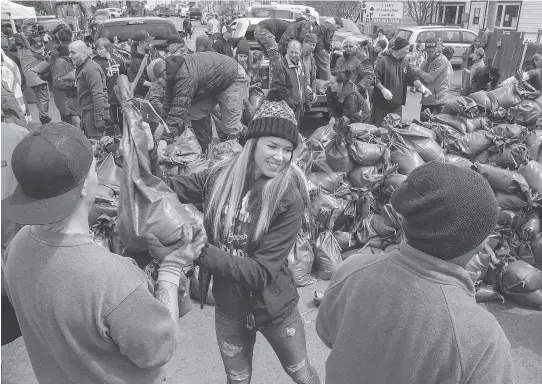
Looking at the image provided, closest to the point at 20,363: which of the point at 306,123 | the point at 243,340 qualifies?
the point at 243,340

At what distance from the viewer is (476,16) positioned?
24656 mm

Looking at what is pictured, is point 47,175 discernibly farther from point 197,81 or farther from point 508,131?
point 508,131

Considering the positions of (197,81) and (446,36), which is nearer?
(197,81)

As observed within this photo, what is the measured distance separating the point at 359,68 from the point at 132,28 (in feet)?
20.4

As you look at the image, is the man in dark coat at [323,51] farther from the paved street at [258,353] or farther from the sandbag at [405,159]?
the paved street at [258,353]

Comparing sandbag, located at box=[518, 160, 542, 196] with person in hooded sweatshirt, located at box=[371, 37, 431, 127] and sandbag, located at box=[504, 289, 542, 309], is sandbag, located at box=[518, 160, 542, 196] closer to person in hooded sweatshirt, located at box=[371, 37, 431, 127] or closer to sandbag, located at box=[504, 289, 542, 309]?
sandbag, located at box=[504, 289, 542, 309]

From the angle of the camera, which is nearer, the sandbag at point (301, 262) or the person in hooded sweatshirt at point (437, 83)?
the sandbag at point (301, 262)

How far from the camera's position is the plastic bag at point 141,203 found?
1.60m

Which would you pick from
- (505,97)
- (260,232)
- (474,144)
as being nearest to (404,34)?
(505,97)

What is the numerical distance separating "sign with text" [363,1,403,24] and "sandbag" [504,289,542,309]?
16429 millimetres

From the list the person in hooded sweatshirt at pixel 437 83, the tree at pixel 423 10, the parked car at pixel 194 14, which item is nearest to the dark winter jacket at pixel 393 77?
the person in hooded sweatshirt at pixel 437 83

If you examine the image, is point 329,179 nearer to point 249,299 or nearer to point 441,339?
point 249,299

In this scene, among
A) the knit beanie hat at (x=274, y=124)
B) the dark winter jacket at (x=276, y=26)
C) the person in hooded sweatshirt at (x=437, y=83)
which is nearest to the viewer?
the knit beanie hat at (x=274, y=124)

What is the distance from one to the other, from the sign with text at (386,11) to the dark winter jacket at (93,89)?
1499 centimetres
